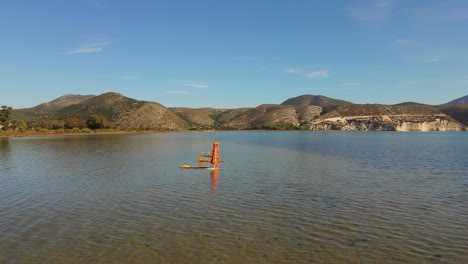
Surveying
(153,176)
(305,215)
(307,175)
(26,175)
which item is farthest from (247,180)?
(26,175)

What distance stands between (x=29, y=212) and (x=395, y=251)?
20.5 m

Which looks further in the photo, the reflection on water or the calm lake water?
the reflection on water

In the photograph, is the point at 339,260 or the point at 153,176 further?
the point at 153,176

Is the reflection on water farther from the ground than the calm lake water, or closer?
closer

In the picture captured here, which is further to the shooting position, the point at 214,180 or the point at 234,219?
the point at 214,180

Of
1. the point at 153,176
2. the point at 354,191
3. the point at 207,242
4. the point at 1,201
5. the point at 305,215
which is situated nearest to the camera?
the point at 207,242

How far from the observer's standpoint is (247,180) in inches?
1312

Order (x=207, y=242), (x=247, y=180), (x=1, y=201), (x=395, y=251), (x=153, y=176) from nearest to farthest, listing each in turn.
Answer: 1. (x=395, y=251)
2. (x=207, y=242)
3. (x=1, y=201)
4. (x=247, y=180)
5. (x=153, y=176)

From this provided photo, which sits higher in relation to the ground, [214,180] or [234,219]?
[234,219]

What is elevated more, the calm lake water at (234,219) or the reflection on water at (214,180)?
the calm lake water at (234,219)

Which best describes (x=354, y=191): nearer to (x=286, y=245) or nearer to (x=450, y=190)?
(x=450, y=190)

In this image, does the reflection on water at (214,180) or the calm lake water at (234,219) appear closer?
the calm lake water at (234,219)

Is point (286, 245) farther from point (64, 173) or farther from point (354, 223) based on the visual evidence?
point (64, 173)

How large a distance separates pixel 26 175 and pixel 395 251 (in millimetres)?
36983
